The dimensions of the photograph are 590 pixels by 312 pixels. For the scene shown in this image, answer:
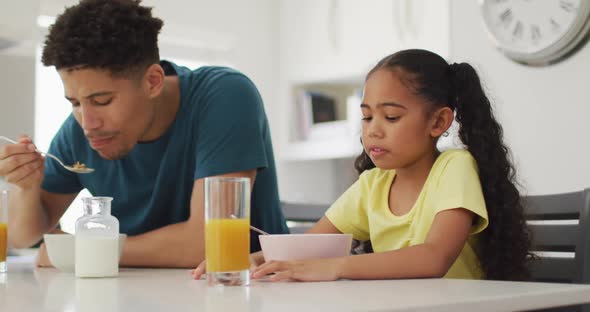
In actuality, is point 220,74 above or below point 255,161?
above

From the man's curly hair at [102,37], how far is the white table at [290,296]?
1.70ft

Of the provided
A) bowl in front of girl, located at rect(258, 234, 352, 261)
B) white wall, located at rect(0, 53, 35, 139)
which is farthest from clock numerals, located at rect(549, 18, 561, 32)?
white wall, located at rect(0, 53, 35, 139)

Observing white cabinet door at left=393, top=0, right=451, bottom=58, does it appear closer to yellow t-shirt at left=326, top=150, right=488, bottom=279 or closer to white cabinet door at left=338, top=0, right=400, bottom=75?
white cabinet door at left=338, top=0, right=400, bottom=75

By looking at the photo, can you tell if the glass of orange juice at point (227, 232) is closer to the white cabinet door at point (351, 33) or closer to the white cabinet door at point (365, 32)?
the white cabinet door at point (351, 33)

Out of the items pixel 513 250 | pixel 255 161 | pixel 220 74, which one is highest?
pixel 220 74

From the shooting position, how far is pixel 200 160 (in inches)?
62.9

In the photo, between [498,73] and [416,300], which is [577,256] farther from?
[498,73]

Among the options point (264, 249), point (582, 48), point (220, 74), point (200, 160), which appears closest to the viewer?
point (264, 249)

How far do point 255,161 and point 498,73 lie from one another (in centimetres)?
177

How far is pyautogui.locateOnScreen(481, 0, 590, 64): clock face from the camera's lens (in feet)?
9.12

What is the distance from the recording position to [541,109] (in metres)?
2.94

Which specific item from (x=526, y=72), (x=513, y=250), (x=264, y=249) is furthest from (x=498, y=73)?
(x=264, y=249)

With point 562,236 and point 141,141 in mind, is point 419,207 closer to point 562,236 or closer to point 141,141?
point 562,236

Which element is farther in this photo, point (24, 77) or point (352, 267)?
point (24, 77)
